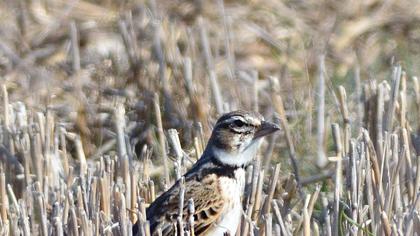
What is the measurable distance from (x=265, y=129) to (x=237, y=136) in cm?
17

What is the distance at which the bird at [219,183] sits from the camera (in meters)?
6.26

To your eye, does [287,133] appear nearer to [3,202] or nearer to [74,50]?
[3,202]

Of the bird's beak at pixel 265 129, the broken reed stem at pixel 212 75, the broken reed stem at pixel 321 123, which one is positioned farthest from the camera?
the broken reed stem at pixel 212 75

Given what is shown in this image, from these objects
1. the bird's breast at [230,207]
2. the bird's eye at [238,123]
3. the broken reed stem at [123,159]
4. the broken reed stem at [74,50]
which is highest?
the broken reed stem at [74,50]

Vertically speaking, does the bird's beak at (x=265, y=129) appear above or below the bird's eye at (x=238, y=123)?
below

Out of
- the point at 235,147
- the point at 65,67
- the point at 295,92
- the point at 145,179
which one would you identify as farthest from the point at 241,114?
the point at 65,67

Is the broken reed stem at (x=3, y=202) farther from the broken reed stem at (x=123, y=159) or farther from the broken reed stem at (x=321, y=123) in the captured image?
the broken reed stem at (x=321, y=123)

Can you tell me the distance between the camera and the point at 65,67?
10078mm

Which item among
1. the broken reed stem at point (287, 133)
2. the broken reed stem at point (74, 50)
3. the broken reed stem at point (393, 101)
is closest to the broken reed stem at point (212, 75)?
the broken reed stem at point (287, 133)

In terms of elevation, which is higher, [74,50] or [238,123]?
[74,50]

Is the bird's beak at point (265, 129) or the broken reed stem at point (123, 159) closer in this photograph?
the broken reed stem at point (123, 159)

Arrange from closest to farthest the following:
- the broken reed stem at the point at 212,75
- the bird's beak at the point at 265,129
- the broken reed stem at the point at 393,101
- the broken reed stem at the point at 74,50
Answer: the bird's beak at the point at 265,129 < the broken reed stem at the point at 393,101 < the broken reed stem at the point at 212,75 < the broken reed stem at the point at 74,50

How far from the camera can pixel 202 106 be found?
28.4 ft

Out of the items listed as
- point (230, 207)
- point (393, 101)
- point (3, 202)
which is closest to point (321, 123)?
point (393, 101)
